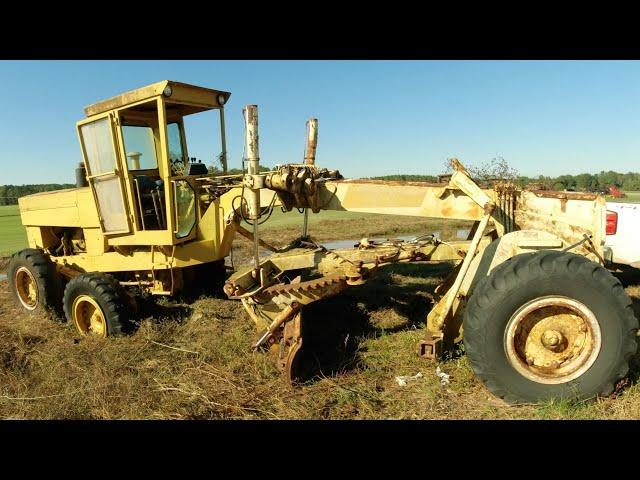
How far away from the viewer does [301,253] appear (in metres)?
5.45

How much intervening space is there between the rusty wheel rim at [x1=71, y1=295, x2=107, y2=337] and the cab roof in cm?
267

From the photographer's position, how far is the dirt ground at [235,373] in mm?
4055

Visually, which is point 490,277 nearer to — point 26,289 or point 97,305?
point 97,305

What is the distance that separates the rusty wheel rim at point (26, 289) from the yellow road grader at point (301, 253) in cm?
3

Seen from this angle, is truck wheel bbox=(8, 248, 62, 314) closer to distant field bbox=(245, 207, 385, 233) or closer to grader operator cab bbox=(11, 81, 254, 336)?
grader operator cab bbox=(11, 81, 254, 336)

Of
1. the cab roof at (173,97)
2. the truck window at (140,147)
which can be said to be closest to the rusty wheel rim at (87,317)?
the truck window at (140,147)

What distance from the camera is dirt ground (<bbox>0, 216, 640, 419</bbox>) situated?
13.3ft

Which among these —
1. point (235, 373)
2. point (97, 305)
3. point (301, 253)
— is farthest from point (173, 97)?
point (235, 373)

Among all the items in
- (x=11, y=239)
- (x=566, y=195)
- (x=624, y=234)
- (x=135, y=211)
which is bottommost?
(x=11, y=239)

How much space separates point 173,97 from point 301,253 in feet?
8.86

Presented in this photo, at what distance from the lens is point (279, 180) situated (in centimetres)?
505

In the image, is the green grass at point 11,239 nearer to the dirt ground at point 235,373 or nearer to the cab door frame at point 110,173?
the cab door frame at point 110,173

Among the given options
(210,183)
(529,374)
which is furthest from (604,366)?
(210,183)

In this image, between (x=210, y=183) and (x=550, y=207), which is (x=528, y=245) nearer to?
(x=550, y=207)
